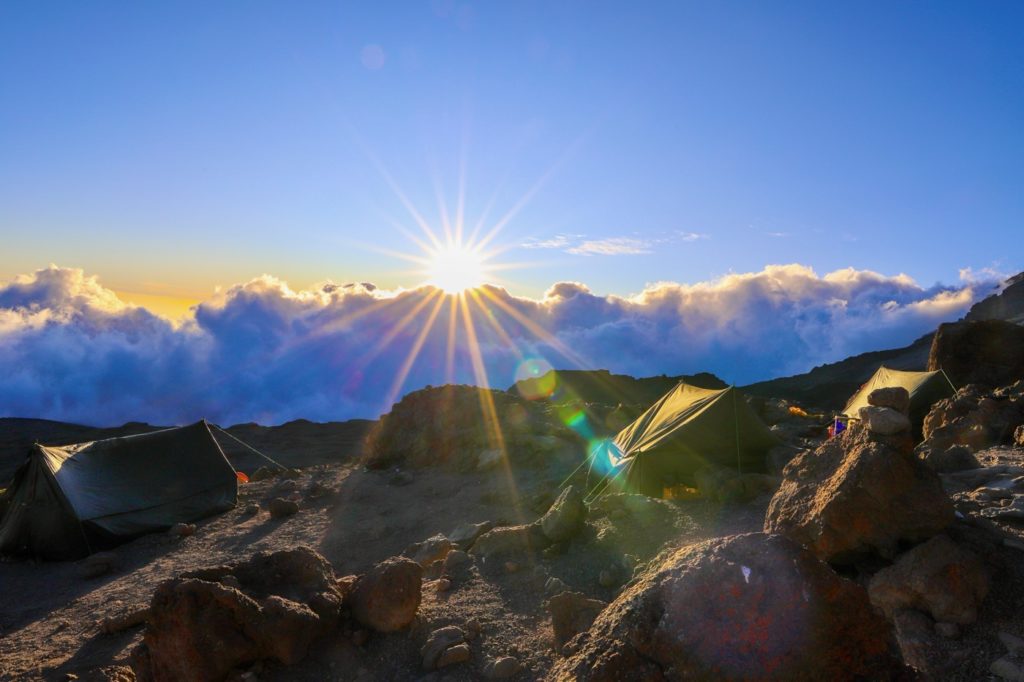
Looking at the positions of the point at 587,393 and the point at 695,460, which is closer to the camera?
the point at 695,460

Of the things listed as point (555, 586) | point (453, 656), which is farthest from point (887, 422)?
point (453, 656)

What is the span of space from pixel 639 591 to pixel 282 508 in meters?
12.7

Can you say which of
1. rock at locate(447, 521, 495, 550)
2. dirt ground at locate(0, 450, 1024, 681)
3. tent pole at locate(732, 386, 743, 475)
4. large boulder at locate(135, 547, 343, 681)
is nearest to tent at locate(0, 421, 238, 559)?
dirt ground at locate(0, 450, 1024, 681)

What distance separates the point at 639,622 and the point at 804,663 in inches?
35.0

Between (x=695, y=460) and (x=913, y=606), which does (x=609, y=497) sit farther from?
(x=913, y=606)

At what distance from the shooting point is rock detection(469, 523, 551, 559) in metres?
8.45

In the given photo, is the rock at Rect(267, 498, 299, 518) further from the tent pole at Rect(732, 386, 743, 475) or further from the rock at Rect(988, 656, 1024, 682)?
the rock at Rect(988, 656, 1024, 682)

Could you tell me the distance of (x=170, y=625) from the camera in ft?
17.9

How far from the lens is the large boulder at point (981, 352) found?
60.8 feet

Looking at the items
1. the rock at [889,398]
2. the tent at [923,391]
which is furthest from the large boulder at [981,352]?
the rock at [889,398]

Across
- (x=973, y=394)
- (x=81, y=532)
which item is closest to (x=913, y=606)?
(x=973, y=394)

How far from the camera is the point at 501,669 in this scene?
5422 millimetres

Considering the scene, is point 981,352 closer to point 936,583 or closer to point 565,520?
point 565,520

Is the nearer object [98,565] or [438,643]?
[438,643]
